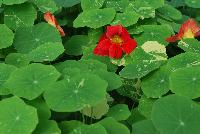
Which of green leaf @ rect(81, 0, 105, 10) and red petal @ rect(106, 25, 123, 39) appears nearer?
red petal @ rect(106, 25, 123, 39)

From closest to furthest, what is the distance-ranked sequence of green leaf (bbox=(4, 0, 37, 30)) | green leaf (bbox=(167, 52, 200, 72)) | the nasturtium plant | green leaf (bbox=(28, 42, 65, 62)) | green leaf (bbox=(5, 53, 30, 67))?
the nasturtium plant
green leaf (bbox=(167, 52, 200, 72))
green leaf (bbox=(28, 42, 65, 62))
green leaf (bbox=(5, 53, 30, 67))
green leaf (bbox=(4, 0, 37, 30))

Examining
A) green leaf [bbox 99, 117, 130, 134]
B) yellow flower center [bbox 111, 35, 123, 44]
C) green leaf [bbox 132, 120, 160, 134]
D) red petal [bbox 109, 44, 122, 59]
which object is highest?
green leaf [bbox 132, 120, 160, 134]

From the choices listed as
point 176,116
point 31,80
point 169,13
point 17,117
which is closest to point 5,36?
point 31,80

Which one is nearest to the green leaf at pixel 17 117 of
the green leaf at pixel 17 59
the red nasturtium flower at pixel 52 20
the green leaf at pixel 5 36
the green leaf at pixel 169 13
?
the green leaf at pixel 17 59

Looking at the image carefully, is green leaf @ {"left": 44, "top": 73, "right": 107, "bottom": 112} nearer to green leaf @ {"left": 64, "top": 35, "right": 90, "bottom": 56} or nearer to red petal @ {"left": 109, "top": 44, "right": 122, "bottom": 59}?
red petal @ {"left": 109, "top": 44, "right": 122, "bottom": 59}

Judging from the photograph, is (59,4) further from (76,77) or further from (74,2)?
(76,77)

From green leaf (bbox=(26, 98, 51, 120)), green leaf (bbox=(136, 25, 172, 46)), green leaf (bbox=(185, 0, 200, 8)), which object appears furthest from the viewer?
green leaf (bbox=(185, 0, 200, 8))

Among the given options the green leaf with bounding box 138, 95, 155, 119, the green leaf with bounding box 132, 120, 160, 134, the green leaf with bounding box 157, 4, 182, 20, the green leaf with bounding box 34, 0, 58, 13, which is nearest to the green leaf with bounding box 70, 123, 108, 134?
the green leaf with bounding box 132, 120, 160, 134
